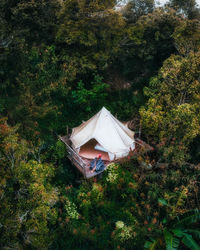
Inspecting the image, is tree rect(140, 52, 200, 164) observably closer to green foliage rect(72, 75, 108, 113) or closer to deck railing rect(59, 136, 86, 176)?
deck railing rect(59, 136, 86, 176)

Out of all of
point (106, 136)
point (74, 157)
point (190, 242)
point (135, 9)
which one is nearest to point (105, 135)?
point (106, 136)

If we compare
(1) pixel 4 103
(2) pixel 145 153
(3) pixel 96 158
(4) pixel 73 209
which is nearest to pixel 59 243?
(4) pixel 73 209

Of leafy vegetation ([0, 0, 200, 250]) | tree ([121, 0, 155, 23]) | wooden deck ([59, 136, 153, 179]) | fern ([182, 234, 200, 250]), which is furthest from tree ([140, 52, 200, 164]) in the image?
tree ([121, 0, 155, 23])

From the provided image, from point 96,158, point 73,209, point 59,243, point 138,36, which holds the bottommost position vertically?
→ point 59,243

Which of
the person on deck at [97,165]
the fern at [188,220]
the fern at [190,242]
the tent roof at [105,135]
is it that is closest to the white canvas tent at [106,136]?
the tent roof at [105,135]

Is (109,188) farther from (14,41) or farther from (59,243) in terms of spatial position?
(14,41)

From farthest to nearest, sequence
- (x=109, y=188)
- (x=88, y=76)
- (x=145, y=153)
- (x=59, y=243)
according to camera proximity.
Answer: (x=88, y=76) < (x=145, y=153) < (x=109, y=188) < (x=59, y=243)

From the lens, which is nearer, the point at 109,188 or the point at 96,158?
the point at 109,188
